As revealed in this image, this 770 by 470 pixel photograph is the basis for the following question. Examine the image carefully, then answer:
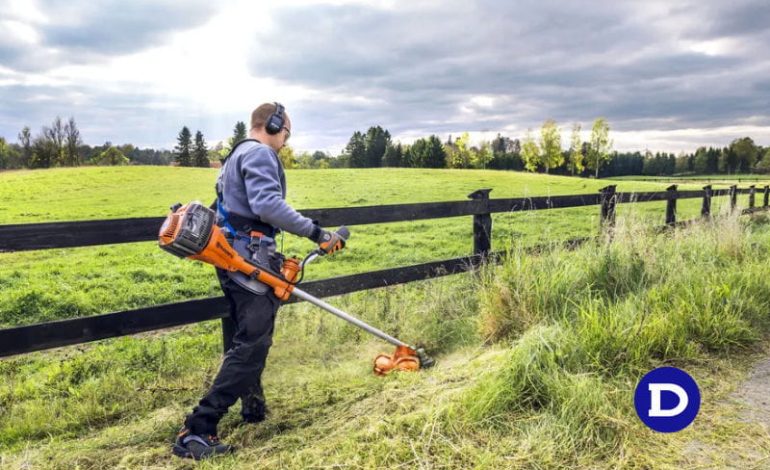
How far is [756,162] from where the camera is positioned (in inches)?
3509

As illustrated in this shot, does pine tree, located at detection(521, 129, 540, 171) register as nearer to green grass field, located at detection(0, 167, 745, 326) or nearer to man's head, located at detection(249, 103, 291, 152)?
green grass field, located at detection(0, 167, 745, 326)

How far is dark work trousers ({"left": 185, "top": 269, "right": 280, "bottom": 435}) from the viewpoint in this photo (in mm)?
3014

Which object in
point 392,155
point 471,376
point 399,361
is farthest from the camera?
point 392,155

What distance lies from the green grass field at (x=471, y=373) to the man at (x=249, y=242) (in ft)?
0.79

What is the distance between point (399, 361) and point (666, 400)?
6.19 ft

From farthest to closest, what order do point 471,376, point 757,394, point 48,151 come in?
point 48,151
point 471,376
point 757,394

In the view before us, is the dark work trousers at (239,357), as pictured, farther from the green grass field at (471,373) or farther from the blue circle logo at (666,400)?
the blue circle logo at (666,400)

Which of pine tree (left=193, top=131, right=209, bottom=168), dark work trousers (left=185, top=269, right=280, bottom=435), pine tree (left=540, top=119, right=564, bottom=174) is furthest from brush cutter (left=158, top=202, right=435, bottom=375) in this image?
pine tree (left=193, top=131, right=209, bottom=168)

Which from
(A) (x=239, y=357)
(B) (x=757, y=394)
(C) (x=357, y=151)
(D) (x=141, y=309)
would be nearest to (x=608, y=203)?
(B) (x=757, y=394)

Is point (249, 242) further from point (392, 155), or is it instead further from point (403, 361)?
point (392, 155)

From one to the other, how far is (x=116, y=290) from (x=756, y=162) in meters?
108

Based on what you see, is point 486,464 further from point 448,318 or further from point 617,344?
point 448,318

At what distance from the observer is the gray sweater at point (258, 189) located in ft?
9.80

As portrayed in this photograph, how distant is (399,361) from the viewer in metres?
4.04
